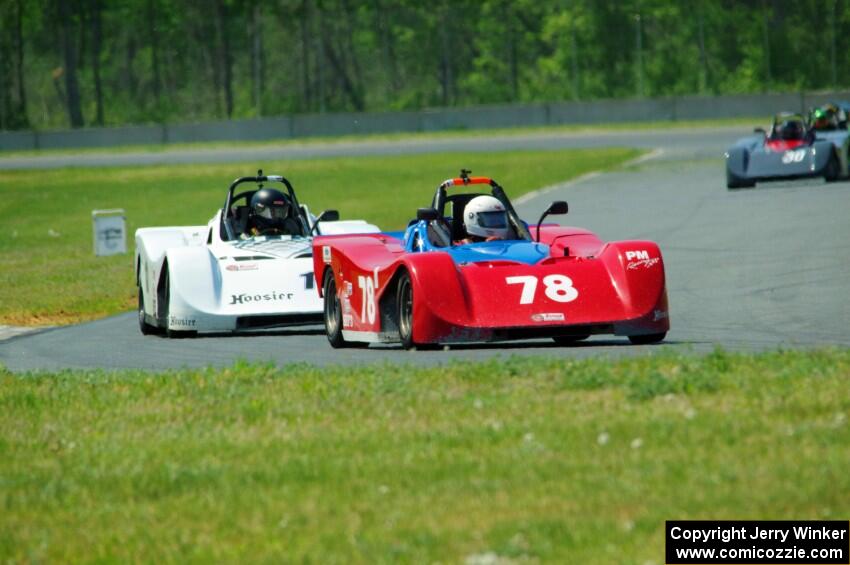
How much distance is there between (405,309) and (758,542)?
22.3 feet

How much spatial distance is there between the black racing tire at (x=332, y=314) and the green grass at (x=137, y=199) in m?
5.14

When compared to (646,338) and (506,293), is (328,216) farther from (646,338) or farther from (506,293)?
(646,338)

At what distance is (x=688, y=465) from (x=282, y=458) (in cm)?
191

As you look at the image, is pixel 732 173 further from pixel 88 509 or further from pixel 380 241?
pixel 88 509

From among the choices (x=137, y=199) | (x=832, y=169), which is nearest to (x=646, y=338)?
(x=832, y=169)

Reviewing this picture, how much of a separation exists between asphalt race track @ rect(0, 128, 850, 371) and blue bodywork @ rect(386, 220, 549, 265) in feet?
2.27

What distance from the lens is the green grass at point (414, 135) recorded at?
59625 millimetres

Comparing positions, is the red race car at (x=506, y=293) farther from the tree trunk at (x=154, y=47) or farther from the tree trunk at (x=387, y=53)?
the tree trunk at (x=154, y=47)

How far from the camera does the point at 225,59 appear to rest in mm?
74062

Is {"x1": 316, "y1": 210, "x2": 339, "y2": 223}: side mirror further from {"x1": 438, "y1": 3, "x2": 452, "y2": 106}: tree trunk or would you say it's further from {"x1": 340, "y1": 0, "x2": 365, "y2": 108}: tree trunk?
{"x1": 340, "y1": 0, "x2": 365, "y2": 108}: tree trunk

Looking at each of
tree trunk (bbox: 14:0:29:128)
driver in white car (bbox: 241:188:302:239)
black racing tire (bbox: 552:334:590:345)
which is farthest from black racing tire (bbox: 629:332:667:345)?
tree trunk (bbox: 14:0:29:128)

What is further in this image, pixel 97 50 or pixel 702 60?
pixel 97 50

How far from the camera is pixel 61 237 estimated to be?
107ft

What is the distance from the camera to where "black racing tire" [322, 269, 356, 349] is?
529 inches
